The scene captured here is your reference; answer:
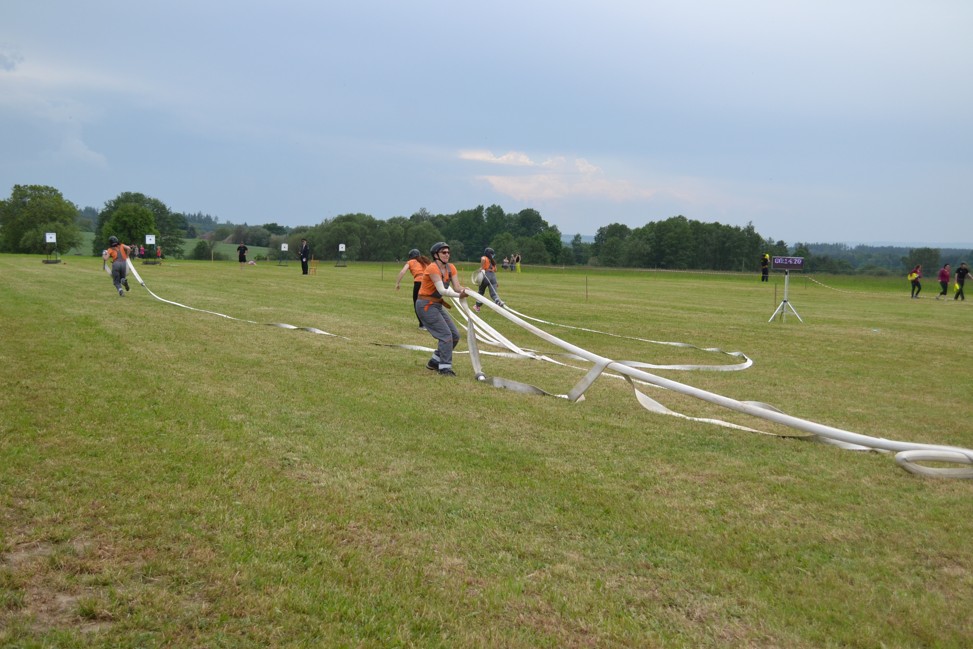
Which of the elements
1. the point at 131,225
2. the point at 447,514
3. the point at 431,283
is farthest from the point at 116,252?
the point at 131,225

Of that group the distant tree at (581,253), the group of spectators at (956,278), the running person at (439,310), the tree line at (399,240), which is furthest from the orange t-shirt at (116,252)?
the distant tree at (581,253)

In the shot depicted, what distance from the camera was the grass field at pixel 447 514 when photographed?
399cm

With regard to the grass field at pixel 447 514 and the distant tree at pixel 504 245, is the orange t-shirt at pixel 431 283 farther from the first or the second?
the distant tree at pixel 504 245

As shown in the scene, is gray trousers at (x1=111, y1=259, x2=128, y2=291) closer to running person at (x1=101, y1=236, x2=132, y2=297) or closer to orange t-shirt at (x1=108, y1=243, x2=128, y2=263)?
running person at (x1=101, y1=236, x2=132, y2=297)

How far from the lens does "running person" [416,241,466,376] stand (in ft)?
38.4

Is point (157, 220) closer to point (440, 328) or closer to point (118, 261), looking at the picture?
point (118, 261)

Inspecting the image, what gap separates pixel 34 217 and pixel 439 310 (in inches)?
4676

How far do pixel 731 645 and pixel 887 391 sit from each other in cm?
944

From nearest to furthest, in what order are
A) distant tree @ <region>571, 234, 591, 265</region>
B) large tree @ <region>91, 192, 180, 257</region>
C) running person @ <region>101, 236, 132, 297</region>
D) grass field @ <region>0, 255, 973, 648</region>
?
grass field @ <region>0, 255, 973, 648</region> → running person @ <region>101, 236, 132, 297</region> → distant tree @ <region>571, 234, 591, 265</region> → large tree @ <region>91, 192, 180, 257</region>

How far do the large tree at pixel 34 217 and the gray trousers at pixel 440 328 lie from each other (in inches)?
4350

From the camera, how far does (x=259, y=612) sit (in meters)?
3.97

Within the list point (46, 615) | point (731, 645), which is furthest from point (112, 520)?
point (731, 645)

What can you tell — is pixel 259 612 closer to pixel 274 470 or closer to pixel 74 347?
pixel 274 470

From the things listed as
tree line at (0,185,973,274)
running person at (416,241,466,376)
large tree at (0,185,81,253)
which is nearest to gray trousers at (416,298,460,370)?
running person at (416,241,466,376)
